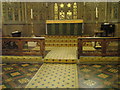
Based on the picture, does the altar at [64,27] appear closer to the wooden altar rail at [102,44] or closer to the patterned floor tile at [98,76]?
the wooden altar rail at [102,44]

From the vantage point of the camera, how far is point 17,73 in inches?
184

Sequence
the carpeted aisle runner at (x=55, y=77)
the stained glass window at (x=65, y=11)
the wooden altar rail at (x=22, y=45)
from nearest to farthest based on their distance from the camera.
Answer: the carpeted aisle runner at (x=55, y=77) < the wooden altar rail at (x=22, y=45) < the stained glass window at (x=65, y=11)

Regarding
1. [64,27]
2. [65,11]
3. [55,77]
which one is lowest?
[55,77]

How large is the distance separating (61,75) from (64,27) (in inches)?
215

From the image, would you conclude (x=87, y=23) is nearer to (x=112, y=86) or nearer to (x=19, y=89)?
(x=112, y=86)

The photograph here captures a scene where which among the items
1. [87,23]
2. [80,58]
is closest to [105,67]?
[80,58]

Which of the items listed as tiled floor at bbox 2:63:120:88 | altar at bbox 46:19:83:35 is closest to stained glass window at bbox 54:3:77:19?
altar at bbox 46:19:83:35

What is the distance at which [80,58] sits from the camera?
578cm

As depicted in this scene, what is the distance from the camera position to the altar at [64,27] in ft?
31.1

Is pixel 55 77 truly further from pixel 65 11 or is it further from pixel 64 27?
pixel 65 11

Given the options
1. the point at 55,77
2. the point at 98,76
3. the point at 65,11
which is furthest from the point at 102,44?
the point at 65,11

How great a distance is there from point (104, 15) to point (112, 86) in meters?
7.27

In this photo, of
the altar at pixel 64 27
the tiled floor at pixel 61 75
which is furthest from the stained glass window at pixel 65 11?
the tiled floor at pixel 61 75

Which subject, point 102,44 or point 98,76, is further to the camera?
point 102,44
